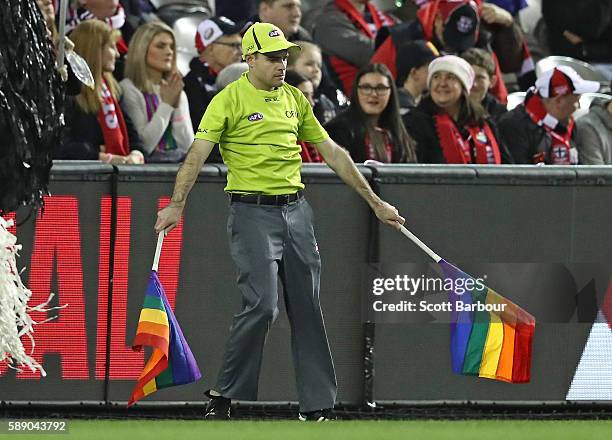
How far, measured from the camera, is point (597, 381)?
9.88 m

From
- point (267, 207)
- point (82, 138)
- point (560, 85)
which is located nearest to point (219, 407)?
point (267, 207)

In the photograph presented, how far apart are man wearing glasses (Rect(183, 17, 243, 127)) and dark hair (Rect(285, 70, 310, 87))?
22.1 inches

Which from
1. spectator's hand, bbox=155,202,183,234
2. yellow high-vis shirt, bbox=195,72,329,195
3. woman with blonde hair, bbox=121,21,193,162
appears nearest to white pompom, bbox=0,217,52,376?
spectator's hand, bbox=155,202,183,234

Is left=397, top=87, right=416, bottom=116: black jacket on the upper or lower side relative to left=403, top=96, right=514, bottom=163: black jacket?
upper

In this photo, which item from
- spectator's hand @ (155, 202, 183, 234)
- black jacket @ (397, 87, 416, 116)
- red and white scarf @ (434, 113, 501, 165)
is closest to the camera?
spectator's hand @ (155, 202, 183, 234)

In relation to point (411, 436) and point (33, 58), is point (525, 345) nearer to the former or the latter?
point (411, 436)

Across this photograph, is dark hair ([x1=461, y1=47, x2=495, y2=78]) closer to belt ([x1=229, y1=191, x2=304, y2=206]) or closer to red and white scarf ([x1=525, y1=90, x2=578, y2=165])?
red and white scarf ([x1=525, y1=90, x2=578, y2=165])

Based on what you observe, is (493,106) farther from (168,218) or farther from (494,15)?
(168,218)

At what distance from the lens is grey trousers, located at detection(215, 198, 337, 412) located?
8539 mm

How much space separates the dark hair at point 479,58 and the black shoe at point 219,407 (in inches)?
183

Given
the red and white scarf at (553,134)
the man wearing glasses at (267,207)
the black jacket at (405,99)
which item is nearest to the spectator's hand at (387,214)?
the man wearing glasses at (267,207)

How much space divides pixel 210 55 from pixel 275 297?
136 inches

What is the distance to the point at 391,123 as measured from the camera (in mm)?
10820

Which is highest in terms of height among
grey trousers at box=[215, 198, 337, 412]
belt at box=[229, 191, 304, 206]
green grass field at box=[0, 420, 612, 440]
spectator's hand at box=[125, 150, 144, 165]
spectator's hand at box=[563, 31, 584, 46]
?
spectator's hand at box=[563, 31, 584, 46]
